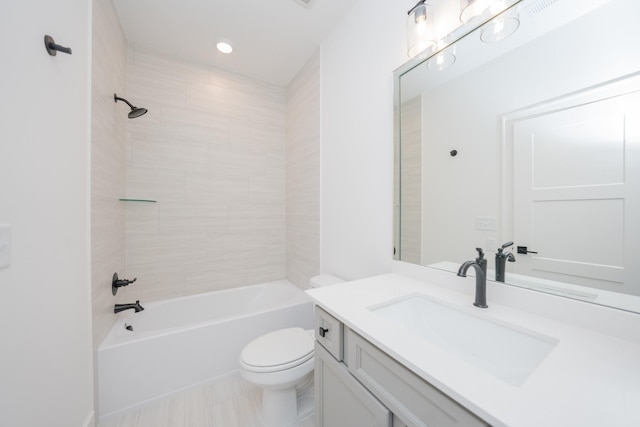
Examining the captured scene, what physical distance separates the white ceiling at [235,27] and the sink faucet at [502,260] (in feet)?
5.85

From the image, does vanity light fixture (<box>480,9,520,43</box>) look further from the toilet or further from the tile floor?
the tile floor

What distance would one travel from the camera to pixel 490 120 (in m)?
0.96

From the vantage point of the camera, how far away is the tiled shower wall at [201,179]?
1967mm

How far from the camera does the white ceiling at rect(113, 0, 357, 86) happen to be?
1583mm

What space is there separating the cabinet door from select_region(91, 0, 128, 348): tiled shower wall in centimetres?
128

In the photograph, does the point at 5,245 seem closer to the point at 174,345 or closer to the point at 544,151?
the point at 174,345

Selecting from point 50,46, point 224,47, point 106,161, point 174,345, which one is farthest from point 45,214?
point 224,47

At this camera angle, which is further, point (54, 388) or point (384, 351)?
point (54, 388)

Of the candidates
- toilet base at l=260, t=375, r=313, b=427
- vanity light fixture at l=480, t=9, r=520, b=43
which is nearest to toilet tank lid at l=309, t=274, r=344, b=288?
toilet base at l=260, t=375, r=313, b=427

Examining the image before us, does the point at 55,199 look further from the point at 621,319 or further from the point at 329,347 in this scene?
the point at 621,319

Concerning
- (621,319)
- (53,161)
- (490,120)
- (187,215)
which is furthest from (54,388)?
(490,120)

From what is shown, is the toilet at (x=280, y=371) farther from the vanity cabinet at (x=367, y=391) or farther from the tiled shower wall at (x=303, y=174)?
the tiled shower wall at (x=303, y=174)

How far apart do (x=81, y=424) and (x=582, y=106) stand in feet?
8.03

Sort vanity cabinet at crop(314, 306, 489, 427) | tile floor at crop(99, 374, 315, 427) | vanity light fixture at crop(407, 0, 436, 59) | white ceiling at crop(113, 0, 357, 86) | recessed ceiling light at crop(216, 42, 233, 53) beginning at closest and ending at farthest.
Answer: vanity cabinet at crop(314, 306, 489, 427)
vanity light fixture at crop(407, 0, 436, 59)
tile floor at crop(99, 374, 315, 427)
white ceiling at crop(113, 0, 357, 86)
recessed ceiling light at crop(216, 42, 233, 53)
